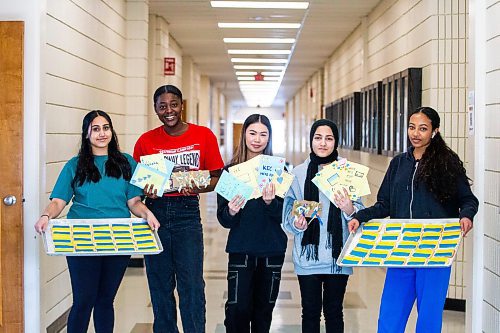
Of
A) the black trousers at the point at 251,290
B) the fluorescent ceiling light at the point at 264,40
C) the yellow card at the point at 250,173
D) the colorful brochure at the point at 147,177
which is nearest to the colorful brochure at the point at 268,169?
the yellow card at the point at 250,173

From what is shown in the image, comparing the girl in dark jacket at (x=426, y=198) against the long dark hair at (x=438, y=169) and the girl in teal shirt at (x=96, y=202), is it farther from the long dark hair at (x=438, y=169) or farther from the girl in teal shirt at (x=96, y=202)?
the girl in teal shirt at (x=96, y=202)

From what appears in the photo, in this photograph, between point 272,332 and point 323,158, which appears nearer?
point 323,158

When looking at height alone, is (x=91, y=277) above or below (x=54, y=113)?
below

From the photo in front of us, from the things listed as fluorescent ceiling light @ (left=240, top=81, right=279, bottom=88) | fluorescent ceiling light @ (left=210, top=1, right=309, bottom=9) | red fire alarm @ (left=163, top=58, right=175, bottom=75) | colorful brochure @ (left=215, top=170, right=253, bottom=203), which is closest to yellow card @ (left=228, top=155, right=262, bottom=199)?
colorful brochure @ (left=215, top=170, right=253, bottom=203)

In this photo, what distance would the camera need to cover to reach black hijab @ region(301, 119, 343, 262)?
3668 millimetres

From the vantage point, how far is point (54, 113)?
4.91m

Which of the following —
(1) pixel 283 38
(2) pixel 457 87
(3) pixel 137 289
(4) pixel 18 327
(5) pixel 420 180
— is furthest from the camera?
(1) pixel 283 38

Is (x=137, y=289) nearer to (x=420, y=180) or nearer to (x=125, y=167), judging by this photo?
(x=125, y=167)

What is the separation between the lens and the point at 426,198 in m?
3.67

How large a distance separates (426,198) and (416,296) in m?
0.56

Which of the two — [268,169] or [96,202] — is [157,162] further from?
[268,169]

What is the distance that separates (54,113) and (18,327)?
1.52 meters

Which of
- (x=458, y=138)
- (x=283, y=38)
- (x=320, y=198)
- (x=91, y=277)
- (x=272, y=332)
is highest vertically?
(x=283, y=38)

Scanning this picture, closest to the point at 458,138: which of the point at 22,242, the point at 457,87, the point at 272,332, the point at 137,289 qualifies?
the point at 457,87
